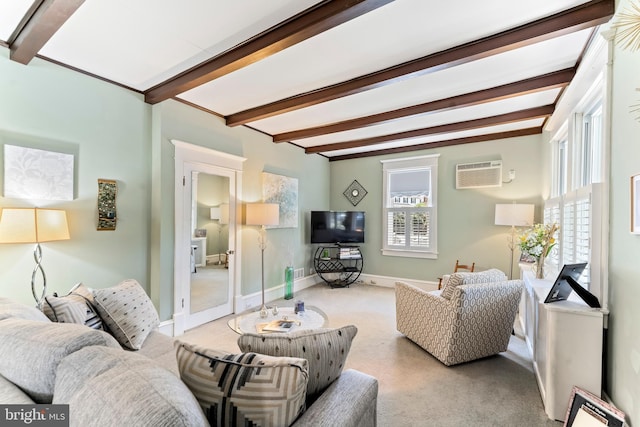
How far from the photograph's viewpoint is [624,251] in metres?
1.68

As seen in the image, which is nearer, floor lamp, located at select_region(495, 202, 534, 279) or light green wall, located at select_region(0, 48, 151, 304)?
light green wall, located at select_region(0, 48, 151, 304)

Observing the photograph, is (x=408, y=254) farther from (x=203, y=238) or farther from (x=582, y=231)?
(x=203, y=238)

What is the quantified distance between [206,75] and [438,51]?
196 cm

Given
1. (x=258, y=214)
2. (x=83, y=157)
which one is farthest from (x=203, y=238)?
(x=83, y=157)

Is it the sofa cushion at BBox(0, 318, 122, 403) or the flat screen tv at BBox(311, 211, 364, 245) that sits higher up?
the flat screen tv at BBox(311, 211, 364, 245)

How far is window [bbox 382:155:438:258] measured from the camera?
5137 millimetres

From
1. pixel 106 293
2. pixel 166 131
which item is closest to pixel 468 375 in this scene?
pixel 106 293

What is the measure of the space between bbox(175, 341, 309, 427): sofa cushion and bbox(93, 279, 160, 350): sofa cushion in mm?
1319

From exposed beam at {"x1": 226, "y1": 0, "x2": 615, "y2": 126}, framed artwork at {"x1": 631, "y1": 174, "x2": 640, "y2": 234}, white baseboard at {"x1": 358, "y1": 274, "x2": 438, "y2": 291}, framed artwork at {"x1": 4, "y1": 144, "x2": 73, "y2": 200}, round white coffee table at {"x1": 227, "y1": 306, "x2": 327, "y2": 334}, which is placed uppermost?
exposed beam at {"x1": 226, "y1": 0, "x2": 615, "y2": 126}

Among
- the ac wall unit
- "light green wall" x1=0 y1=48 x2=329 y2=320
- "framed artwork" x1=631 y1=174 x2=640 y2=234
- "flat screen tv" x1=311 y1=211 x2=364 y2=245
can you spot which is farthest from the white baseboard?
"framed artwork" x1=631 y1=174 x2=640 y2=234

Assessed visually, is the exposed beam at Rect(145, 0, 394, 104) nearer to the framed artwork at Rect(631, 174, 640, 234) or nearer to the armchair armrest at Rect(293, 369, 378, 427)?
the framed artwork at Rect(631, 174, 640, 234)

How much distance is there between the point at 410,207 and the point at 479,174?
4.09ft

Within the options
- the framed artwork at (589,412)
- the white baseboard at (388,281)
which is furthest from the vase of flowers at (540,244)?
the white baseboard at (388,281)

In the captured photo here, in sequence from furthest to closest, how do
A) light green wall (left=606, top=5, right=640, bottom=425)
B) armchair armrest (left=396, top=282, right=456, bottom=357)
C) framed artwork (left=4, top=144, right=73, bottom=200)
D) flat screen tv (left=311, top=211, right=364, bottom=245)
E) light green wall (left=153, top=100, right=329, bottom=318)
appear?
flat screen tv (left=311, top=211, right=364, bottom=245), light green wall (left=153, top=100, right=329, bottom=318), armchair armrest (left=396, top=282, right=456, bottom=357), framed artwork (left=4, top=144, right=73, bottom=200), light green wall (left=606, top=5, right=640, bottom=425)
